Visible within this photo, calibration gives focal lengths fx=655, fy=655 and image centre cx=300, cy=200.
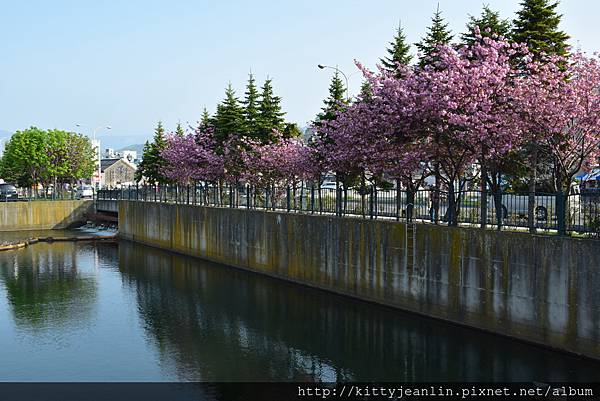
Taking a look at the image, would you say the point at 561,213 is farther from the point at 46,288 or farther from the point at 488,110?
the point at 46,288

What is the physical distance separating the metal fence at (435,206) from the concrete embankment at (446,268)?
0.80 m

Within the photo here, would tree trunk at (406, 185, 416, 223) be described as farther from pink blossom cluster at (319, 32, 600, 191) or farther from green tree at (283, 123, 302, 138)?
green tree at (283, 123, 302, 138)

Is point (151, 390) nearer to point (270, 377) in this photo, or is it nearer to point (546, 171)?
point (270, 377)

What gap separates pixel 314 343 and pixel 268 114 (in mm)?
29103

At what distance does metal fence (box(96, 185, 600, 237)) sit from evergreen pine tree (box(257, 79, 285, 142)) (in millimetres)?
7231

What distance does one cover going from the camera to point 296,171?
44.5 meters

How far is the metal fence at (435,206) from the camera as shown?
2130 cm

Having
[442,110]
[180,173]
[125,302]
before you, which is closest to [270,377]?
[442,110]

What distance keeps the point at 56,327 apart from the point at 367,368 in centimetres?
1426

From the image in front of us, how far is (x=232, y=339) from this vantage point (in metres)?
26.0

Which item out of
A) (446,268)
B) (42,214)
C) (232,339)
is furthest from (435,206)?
(42,214)

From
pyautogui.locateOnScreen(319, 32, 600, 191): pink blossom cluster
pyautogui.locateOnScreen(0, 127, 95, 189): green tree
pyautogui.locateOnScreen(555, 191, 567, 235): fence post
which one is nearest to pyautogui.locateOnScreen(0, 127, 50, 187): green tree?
pyautogui.locateOnScreen(0, 127, 95, 189): green tree

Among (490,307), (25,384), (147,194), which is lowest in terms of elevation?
(25,384)

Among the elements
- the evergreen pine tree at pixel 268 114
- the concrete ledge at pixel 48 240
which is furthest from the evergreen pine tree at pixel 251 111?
the concrete ledge at pixel 48 240
